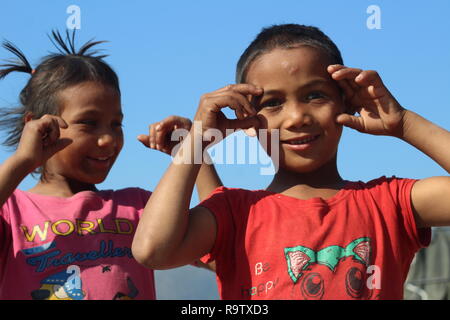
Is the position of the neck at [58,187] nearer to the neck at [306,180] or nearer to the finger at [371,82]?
the neck at [306,180]

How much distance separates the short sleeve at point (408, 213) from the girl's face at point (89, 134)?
1634 mm

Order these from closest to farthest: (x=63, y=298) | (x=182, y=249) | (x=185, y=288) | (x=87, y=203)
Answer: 1. (x=182, y=249)
2. (x=63, y=298)
3. (x=87, y=203)
4. (x=185, y=288)

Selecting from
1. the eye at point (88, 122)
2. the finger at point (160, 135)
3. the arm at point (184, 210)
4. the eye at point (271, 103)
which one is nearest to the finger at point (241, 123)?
the arm at point (184, 210)

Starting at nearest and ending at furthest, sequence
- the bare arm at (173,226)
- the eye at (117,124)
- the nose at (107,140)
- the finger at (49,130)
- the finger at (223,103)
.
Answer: the bare arm at (173,226)
the finger at (223,103)
the finger at (49,130)
the nose at (107,140)
the eye at (117,124)

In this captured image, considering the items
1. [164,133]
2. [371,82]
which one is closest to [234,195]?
[164,133]

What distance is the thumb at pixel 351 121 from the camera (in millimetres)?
3168

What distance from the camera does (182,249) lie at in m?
2.90

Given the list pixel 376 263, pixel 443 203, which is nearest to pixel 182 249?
pixel 376 263

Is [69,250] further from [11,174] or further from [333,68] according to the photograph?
[333,68]

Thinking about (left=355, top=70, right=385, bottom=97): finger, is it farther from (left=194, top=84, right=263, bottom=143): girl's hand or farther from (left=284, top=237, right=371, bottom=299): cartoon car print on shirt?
(left=284, top=237, right=371, bottom=299): cartoon car print on shirt

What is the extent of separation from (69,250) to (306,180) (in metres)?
1.32

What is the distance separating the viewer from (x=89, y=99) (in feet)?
13.3
